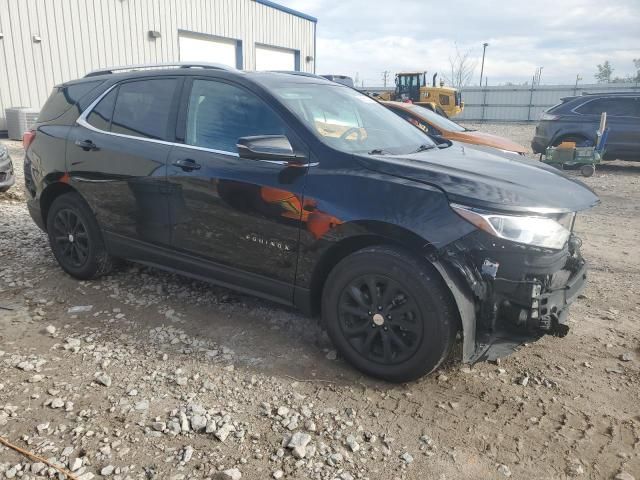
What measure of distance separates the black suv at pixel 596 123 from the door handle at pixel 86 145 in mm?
10831

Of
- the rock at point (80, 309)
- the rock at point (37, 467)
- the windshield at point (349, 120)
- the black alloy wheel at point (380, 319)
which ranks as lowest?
the rock at point (37, 467)

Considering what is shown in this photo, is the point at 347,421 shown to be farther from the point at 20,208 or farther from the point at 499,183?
the point at 20,208

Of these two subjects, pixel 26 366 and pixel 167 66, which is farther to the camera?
pixel 167 66

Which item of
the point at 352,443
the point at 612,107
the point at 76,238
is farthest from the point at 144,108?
the point at 612,107

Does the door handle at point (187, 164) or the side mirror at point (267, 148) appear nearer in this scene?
the side mirror at point (267, 148)

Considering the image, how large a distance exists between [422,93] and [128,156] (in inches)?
883

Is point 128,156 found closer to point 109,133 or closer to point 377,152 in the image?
point 109,133

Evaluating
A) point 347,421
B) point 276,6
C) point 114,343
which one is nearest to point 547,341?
point 347,421

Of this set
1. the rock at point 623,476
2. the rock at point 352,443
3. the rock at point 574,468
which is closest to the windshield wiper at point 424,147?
the rock at point 352,443

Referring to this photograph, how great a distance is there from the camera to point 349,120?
11.5ft

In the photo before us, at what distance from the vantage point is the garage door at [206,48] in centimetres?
1725

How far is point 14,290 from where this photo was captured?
13.7ft

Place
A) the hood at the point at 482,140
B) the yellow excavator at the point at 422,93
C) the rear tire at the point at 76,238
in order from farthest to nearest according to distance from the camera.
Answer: the yellow excavator at the point at 422,93 < the hood at the point at 482,140 < the rear tire at the point at 76,238

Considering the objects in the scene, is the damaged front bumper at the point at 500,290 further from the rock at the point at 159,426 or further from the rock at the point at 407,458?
the rock at the point at 159,426
